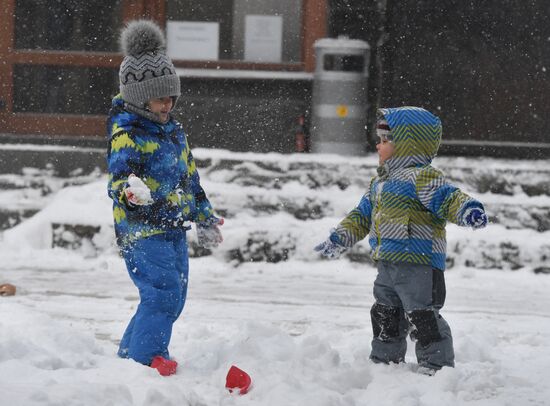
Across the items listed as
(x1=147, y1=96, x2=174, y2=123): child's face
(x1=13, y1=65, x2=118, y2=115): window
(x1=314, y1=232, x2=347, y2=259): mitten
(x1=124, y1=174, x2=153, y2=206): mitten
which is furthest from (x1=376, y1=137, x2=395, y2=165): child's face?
(x1=13, y1=65, x2=118, y2=115): window

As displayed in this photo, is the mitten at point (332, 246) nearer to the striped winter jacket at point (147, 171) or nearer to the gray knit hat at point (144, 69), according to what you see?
the striped winter jacket at point (147, 171)

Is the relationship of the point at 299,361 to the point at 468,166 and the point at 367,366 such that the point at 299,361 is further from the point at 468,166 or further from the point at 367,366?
the point at 468,166

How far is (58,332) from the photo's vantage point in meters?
4.89

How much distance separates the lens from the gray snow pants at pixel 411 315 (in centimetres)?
457

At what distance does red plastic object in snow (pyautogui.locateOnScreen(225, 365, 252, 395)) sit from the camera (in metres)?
4.19

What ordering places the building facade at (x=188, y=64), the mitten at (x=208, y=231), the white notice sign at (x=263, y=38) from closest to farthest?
the mitten at (x=208, y=231), the building facade at (x=188, y=64), the white notice sign at (x=263, y=38)

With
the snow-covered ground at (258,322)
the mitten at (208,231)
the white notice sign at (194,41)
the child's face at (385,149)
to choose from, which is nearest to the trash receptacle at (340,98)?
the snow-covered ground at (258,322)

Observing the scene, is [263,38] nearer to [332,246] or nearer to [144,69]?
[144,69]

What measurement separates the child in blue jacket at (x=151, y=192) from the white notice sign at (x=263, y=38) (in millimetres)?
6522

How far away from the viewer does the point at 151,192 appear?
184 inches

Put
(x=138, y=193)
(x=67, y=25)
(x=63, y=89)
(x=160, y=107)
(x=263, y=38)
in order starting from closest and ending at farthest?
(x=138, y=193) → (x=160, y=107) → (x=263, y=38) → (x=67, y=25) → (x=63, y=89)

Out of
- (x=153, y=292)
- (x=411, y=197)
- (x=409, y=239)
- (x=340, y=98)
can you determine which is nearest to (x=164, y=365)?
(x=153, y=292)

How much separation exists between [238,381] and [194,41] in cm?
770

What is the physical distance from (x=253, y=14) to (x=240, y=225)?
A: 11.9 ft
